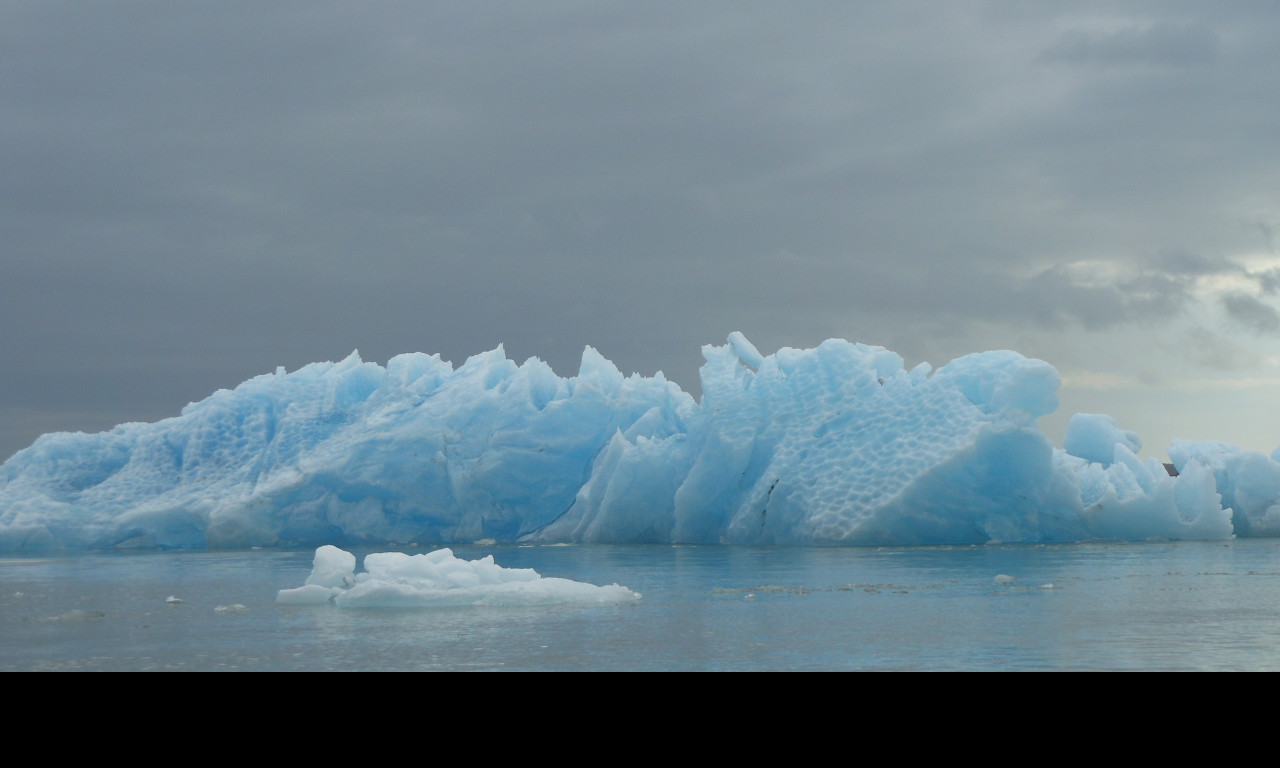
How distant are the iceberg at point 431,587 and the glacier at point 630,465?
7677 millimetres

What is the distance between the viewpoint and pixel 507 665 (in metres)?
6.23

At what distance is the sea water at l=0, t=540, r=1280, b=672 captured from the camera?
21.1 feet

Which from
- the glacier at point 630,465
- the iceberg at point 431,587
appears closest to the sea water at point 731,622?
the iceberg at point 431,587

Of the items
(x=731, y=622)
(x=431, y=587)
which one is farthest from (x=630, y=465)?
(x=731, y=622)

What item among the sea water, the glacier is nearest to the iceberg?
the sea water

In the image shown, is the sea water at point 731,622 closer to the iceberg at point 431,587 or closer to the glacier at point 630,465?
the iceberg at point 431,587

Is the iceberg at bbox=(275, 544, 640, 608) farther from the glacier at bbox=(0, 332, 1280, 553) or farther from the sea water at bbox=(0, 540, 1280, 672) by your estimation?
the glacier at bbox=(0, 332, 1280, 553)

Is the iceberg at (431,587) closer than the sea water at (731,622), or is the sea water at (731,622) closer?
the sea water at (731,622)

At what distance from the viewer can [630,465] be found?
19.7 metres

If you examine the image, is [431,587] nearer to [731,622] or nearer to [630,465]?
[731,622]

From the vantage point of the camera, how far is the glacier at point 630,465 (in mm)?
17328

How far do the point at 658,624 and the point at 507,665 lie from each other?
2.13 meters

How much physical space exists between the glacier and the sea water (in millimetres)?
2926
